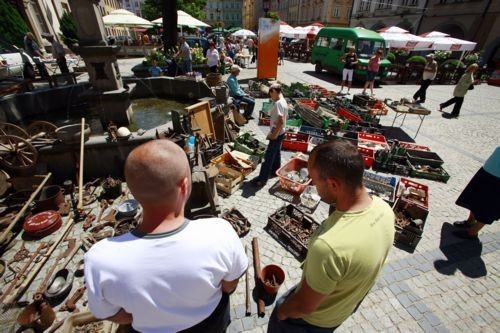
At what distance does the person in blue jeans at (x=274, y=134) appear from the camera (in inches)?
214

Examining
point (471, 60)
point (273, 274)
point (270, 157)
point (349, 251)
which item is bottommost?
point (273, 274)

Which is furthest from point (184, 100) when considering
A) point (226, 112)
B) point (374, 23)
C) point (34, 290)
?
point (374, 23)

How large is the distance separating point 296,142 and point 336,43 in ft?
48.9

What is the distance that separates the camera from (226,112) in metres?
8.79

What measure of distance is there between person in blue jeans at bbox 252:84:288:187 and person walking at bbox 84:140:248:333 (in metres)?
4.21

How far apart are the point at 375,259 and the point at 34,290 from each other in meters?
4.77

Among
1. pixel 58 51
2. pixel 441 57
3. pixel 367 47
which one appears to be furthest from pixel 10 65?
pixel 441 57

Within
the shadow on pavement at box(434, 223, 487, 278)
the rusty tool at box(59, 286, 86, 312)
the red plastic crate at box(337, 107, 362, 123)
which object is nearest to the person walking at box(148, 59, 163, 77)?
the red plastic crate at box(337, 107, 362, 123)

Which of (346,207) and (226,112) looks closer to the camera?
(346,207)

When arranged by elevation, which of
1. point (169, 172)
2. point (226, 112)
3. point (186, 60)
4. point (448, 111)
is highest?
point (169, 172)

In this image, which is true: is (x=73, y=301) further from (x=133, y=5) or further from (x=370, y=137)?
(x=133, y=5)

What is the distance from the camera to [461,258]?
4410 mm

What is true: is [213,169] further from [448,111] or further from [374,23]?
[374,23]

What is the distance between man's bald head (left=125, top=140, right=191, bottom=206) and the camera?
4.63 feet
